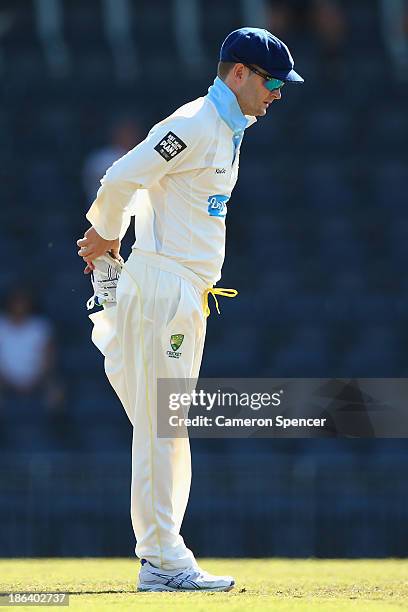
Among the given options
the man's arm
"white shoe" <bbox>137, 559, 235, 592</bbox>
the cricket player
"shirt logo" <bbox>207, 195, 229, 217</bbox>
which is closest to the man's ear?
the cricket player

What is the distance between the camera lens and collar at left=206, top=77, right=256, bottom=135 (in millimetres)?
5781

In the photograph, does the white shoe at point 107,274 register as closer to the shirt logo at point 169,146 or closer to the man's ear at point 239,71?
the shirt logo at point 169,146

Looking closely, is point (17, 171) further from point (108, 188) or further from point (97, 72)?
point (108, 188)

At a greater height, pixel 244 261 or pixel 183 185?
pixel 244 261

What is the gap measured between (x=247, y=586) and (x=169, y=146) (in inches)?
67.7

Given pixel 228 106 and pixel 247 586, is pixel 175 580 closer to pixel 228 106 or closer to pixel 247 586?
pixel 247 586

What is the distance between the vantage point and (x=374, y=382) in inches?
405

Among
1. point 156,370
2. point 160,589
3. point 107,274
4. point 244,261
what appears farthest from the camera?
point 244,261

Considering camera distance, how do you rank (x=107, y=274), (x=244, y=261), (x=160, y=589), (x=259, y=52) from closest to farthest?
(x=160, y=589)
(x=259, y=52)
(x=107, y=274)
(x=244, y=261)

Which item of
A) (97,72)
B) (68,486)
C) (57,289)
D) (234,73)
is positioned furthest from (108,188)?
(97,72)

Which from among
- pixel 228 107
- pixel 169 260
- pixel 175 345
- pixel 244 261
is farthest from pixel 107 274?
pixel 244 261

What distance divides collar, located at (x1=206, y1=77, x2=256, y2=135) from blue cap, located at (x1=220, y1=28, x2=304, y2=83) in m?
0.12

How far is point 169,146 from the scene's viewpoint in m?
5.64

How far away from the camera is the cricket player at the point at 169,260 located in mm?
5660
